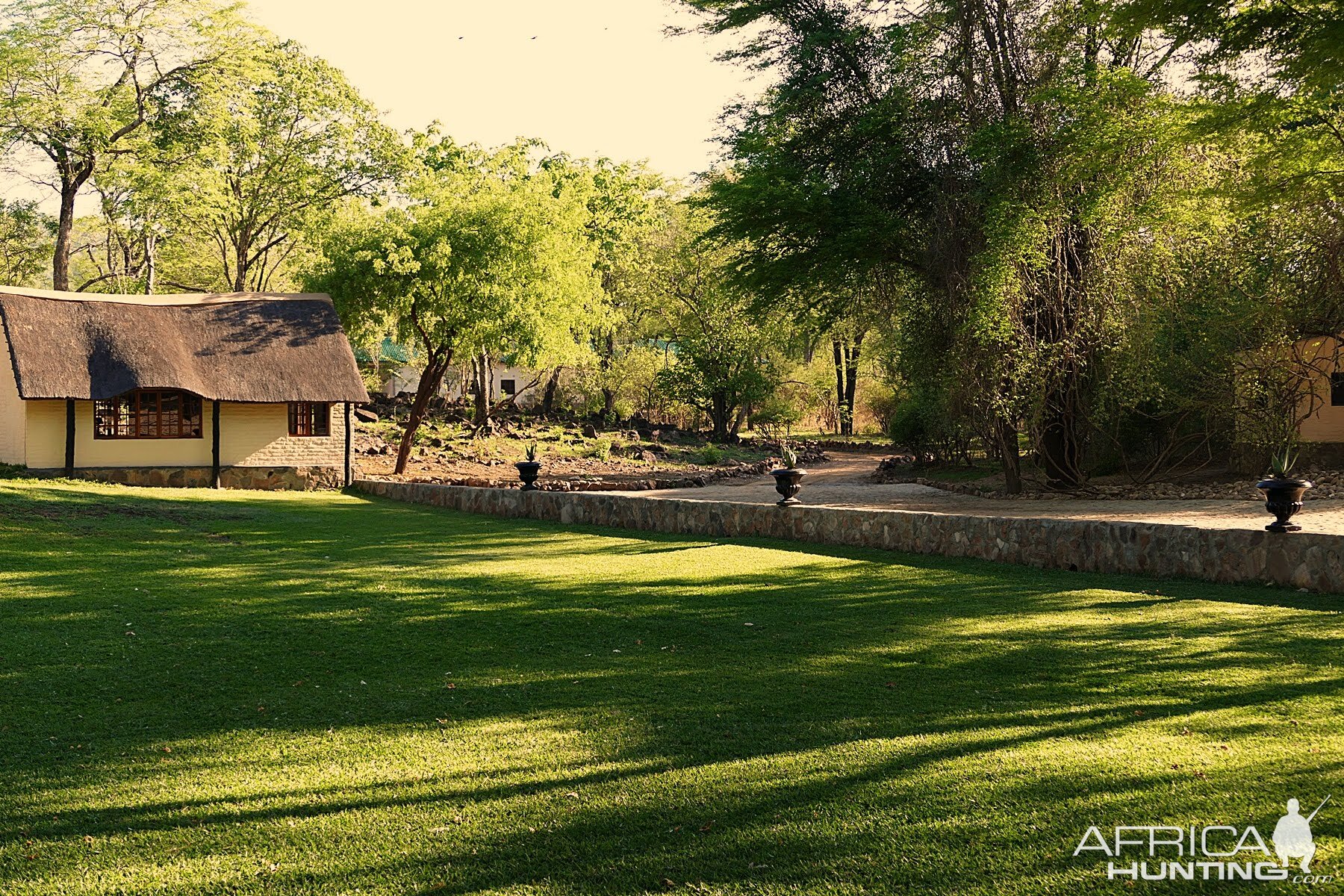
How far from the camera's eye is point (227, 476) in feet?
85.7

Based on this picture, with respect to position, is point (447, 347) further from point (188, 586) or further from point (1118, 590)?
point (1118, 590)

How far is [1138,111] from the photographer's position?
17000mm

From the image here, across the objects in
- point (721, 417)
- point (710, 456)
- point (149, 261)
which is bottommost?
point (710, 456)

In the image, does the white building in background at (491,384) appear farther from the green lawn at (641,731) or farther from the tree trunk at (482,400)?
the green lawn at (641,731)

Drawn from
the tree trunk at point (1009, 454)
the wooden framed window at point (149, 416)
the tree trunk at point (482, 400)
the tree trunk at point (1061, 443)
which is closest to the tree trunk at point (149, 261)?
the tree trunk at point (482, 400)

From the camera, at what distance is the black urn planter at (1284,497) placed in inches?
388

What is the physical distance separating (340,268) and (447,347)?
11.1ft

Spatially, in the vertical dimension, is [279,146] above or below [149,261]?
above

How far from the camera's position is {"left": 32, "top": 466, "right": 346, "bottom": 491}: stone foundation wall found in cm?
2452

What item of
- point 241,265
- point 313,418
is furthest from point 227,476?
point 241,265

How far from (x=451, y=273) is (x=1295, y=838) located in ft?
81.2

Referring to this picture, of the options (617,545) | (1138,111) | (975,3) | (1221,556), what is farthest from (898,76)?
(1221,556)

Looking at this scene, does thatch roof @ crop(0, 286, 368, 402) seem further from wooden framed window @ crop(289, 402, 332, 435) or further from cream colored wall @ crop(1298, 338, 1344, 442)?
cream colored wall @ crop(1298, 338, 1344, 442)

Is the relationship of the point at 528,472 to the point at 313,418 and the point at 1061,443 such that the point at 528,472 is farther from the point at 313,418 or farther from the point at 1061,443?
the point at 313,418
